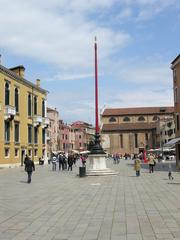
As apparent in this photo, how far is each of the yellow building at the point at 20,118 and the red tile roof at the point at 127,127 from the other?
189ft

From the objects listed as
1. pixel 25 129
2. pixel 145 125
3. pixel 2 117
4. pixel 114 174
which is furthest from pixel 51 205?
pixel 145 125

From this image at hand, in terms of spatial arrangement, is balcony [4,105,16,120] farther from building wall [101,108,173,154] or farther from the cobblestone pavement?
building wall [101,108,173,154]

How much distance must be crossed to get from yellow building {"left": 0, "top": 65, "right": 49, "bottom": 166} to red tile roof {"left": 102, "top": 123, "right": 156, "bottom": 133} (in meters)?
57.7

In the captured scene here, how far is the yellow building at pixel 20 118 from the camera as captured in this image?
Answer: 166 feet

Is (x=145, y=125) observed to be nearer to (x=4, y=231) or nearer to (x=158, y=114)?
(x=158, y=114)

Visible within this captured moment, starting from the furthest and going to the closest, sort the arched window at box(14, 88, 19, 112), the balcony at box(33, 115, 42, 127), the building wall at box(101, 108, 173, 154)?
the building wall at box(101, 108, 173, 154), the balcony at box(33, 115, 42, 127), the arched window at box(14, 88, 19, 112)

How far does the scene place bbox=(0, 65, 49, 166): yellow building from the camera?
50.6m

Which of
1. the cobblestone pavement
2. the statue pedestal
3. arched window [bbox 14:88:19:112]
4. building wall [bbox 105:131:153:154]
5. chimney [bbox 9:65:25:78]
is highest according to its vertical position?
chimney [bbox 9:65:25:78]

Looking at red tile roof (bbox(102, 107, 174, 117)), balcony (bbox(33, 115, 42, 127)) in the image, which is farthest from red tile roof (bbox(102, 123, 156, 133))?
balcony (bbox(33, 115, 42, 127))

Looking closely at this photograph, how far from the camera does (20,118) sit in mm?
56781

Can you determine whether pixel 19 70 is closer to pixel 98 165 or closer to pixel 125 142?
pixel 98 165

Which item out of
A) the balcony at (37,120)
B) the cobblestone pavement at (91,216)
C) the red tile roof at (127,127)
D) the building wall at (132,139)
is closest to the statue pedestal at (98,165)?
the cobblestone pavement at (91,216)

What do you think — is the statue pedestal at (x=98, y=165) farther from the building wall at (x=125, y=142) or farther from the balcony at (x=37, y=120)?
the building wall at (x=125, y=142)

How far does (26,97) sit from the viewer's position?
59281mm
